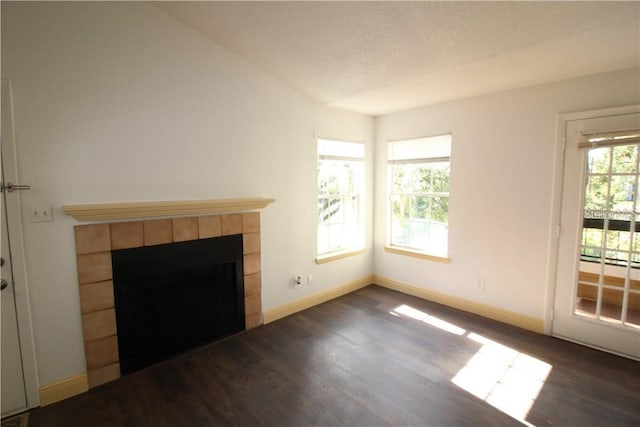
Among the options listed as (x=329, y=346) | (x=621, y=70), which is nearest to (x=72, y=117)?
(x=329, y=346)

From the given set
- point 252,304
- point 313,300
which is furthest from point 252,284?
point 313,300

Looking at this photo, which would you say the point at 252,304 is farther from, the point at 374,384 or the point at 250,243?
the point at 374,384

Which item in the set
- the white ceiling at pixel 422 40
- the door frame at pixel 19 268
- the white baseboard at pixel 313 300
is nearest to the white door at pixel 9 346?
the door frame at pixel 19 268

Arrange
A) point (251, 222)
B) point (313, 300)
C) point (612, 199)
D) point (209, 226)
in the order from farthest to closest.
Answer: point (313, 300) → point (251, 222) → point (209, 226) → point (612, 199)

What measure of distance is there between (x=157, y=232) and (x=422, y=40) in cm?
245

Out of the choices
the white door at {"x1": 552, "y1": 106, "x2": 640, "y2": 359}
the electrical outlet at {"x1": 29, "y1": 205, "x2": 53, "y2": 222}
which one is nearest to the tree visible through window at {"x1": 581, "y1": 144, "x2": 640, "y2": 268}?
the white door at {"x1": 552, "y1": 106, "x2": 640, "y2": 359}

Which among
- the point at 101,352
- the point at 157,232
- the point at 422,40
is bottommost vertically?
the point at 101,352

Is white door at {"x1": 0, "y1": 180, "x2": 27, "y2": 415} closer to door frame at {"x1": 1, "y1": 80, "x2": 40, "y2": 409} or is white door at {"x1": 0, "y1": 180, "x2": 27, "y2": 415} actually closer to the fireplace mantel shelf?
door frame at {"x1": 1, "y1": 80, "x2": 40, "y2": 409}

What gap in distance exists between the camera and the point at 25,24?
1889mm

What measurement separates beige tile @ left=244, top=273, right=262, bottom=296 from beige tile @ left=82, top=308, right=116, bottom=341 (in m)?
1.11

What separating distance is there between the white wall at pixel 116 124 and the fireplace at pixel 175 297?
0.29 meters

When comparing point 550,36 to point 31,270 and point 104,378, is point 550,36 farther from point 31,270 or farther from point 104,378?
point 104,378

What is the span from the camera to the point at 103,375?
2271 millimetres

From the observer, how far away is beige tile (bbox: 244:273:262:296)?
306cm
